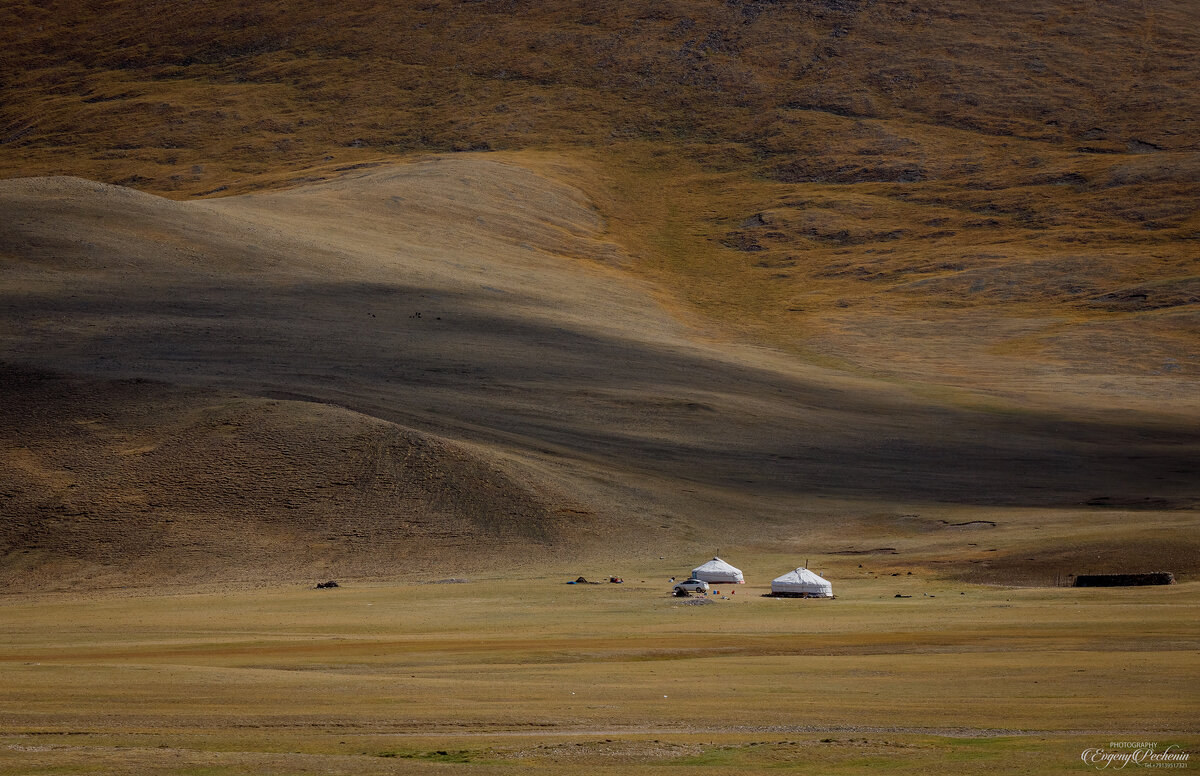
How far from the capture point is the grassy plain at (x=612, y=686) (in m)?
18.3

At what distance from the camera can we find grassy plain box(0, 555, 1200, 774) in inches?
720

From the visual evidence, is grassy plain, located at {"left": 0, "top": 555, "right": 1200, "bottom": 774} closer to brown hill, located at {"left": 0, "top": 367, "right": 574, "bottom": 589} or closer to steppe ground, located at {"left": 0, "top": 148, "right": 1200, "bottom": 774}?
steppe ground, located at {"left": 0, "top": 148, "right": 1200, "bottom": 774}

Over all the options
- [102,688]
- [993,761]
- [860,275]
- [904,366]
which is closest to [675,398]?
[904,366]

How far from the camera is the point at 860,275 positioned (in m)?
126

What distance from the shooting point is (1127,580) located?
48.0 metres

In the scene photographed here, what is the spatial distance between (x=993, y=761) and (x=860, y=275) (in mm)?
110982

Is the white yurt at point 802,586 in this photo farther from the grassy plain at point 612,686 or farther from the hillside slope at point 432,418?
the hillside slope at point 432,418

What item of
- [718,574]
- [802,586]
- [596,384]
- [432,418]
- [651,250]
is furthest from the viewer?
[651,250]

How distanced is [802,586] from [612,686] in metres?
24.6

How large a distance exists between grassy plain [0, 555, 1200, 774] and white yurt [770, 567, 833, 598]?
2.67m

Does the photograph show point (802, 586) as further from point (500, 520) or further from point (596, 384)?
point (596, 384)

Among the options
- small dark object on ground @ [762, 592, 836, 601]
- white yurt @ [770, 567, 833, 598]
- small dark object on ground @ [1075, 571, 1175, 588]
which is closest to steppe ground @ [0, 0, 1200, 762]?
white yurt @ [770, 567, 833, 598]

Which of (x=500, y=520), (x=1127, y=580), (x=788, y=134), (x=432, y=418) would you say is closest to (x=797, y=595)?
(x=1127, y=580)

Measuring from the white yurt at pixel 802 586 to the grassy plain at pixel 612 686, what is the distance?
2666mm
